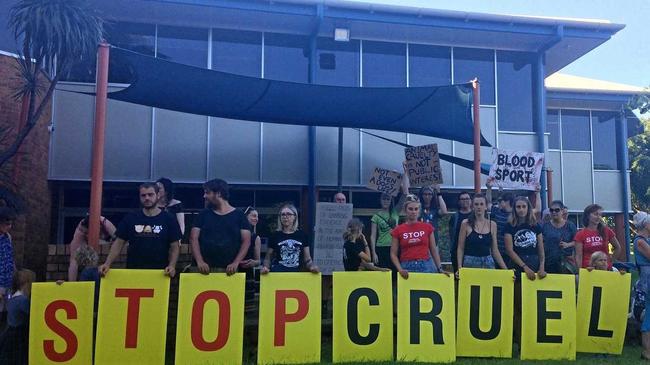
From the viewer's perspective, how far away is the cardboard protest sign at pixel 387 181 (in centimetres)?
855

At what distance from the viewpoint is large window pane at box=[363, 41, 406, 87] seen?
1172cm

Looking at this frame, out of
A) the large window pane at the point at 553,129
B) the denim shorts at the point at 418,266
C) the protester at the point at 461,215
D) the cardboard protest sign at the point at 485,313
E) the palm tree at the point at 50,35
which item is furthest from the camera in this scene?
the large window pane at the point at 553,129

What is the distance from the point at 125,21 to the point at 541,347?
9.34 meters

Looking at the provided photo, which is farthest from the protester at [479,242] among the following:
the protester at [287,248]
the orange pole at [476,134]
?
the orange pole at [476,134]

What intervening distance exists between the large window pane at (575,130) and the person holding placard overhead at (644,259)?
34.1 ft

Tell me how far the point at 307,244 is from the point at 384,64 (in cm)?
735

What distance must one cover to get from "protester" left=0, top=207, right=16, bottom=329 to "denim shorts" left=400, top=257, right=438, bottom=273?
3693 mm

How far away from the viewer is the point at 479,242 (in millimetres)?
5578

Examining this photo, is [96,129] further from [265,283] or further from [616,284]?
[616,284]

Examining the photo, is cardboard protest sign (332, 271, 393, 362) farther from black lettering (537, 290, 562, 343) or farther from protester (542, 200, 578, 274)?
protester (542, 200, 578, 274)

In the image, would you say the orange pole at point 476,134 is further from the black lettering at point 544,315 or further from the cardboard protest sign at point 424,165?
the black lettering at point 544,315

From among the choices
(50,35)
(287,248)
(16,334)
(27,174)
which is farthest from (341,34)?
(16,334)

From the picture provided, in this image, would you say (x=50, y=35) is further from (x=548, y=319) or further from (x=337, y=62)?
(x=548, y=319)

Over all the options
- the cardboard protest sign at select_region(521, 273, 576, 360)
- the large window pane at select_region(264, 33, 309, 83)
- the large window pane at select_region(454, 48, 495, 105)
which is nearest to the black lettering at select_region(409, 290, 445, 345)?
the cardboard protest sign at select_region(521, 273, 576, 360)
